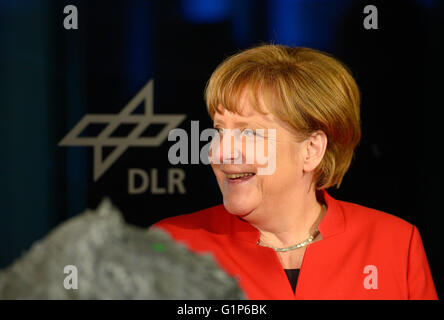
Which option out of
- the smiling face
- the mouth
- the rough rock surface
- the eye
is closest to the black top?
the smiling face

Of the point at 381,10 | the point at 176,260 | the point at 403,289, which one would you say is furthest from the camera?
the point at 381,10

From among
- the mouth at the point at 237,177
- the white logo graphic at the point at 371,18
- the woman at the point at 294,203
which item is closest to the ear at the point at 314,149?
the woman at the point at 294,203

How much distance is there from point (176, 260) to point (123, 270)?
0.13 meters

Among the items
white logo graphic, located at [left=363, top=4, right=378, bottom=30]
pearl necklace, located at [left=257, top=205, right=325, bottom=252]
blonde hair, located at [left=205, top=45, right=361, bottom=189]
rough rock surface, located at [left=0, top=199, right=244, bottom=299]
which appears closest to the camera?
rough rock surface, located at [left=0, top=199, right=244, bottom=299]

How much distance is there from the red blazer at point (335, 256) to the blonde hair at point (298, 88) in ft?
0.89

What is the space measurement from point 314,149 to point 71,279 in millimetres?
1125

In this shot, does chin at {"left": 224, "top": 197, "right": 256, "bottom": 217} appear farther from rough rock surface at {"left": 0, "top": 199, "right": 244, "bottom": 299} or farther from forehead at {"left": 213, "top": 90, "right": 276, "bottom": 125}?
rough rock surface at {"left": 0, "top": 199, "right": 244, "bottom": 299}

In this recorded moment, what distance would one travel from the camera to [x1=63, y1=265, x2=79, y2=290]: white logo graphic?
0.94 m

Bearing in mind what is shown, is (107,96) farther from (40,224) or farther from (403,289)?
(403,289)

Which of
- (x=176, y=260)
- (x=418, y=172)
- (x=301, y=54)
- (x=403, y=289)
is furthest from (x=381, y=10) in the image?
(x=176, y=260)

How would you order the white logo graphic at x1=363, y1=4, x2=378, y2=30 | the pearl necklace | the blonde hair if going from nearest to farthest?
the blonde hair < the pearl necklace < the white logo graphic at x1=363, y1=4, x2=378, y2=30

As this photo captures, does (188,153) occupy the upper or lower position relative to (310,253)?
upper

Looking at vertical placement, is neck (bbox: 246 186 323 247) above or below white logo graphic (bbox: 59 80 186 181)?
below

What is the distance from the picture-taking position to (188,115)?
2.21m
